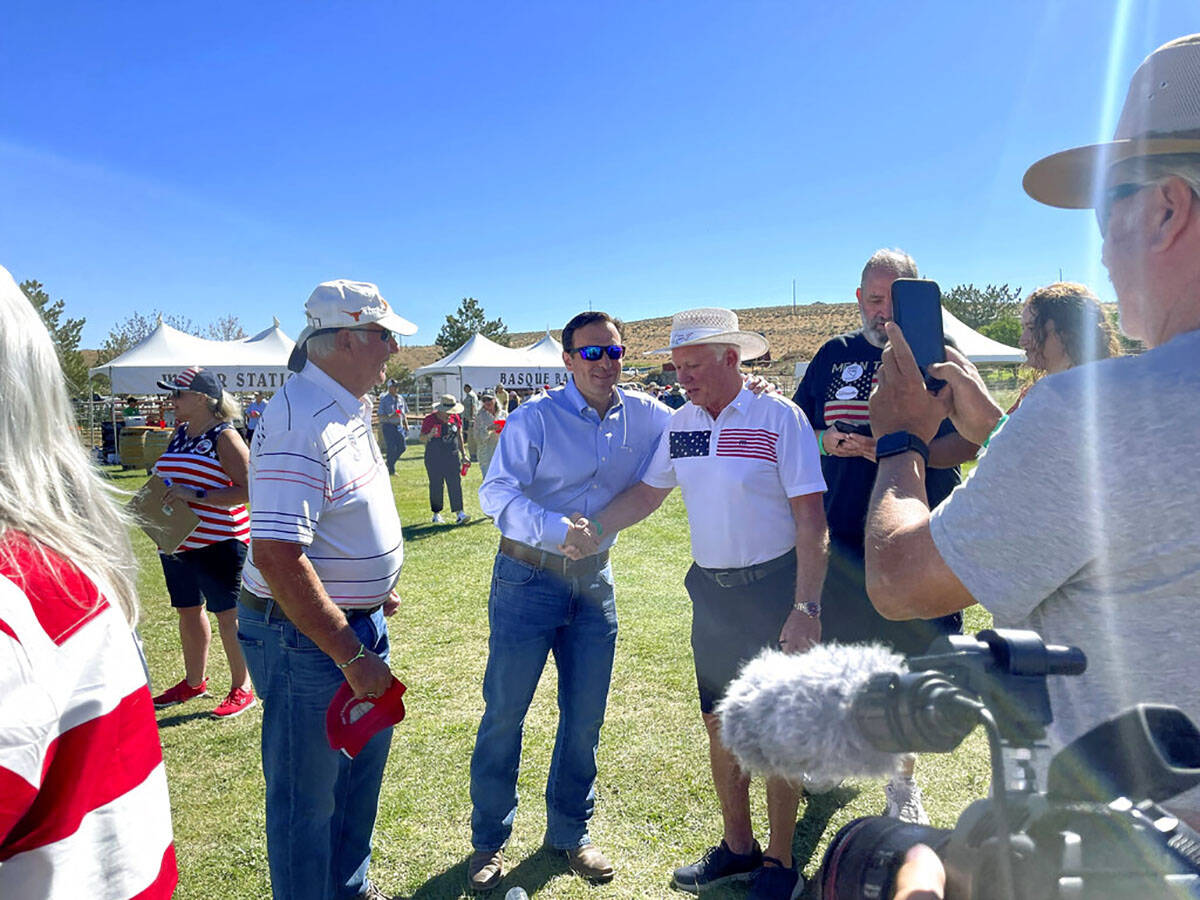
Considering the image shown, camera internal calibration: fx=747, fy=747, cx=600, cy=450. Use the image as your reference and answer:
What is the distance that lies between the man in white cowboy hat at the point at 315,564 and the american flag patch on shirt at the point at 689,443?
4.19 feet

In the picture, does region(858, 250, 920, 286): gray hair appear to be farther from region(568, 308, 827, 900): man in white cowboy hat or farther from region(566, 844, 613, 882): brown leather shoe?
region(566, 844, 613, 882): brown leather shoe

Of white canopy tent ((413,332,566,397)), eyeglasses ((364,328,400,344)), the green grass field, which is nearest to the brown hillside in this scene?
white canopy tent ((413,332,566,397))

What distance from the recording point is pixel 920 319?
5.50ft

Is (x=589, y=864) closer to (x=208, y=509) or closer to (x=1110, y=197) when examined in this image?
(x=1110, y=197)

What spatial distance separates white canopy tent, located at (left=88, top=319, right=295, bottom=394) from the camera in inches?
772

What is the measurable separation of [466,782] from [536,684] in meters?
1.28

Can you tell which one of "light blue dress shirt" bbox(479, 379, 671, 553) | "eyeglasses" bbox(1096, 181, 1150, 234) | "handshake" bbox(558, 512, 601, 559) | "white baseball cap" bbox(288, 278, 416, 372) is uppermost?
"white baseball cap" bbox(288, 278, 416, 372)

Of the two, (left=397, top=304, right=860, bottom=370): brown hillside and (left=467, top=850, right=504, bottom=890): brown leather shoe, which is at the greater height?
(left=397, top=304, right=860, bottom=370): brown hillside

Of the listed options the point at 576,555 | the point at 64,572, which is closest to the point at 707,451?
the point at 576,555

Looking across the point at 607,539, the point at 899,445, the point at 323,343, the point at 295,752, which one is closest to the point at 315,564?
the point at 295,752

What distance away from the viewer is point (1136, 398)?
99 centimetres

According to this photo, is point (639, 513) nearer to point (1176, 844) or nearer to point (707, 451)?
point (707, 451)

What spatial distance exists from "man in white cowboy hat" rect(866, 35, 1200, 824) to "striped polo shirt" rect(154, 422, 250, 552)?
15.4 ft

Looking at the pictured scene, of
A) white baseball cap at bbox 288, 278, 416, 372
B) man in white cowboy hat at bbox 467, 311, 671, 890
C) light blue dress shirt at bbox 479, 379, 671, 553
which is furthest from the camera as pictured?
light blue dress shirt at bbox 479, 379, 671, 553
